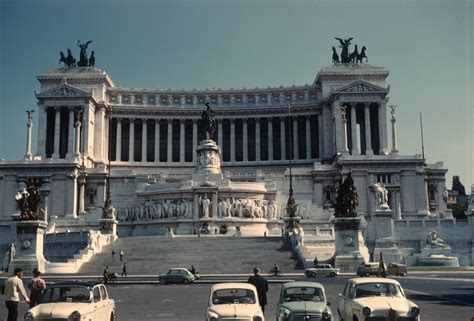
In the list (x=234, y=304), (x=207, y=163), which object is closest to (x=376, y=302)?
(x=234, y=304)

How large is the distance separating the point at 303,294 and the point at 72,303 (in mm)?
6275

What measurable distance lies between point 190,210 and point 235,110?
121 ft

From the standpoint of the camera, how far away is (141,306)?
2462 cm

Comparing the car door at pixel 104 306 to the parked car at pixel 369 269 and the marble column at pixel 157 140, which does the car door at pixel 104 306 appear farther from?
the marble column at pixel 157 140

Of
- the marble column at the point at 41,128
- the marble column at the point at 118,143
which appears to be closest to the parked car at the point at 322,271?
the marble column at the point at 118,143

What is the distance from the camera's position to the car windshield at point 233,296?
16.2 m

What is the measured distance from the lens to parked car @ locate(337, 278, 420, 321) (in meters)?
15.8

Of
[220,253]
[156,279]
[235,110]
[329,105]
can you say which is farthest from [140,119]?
[156,279]

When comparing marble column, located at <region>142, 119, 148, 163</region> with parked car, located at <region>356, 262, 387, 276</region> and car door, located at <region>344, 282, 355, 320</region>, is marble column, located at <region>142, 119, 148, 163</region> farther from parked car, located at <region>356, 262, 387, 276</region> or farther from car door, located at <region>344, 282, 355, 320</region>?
car door, located at <region>344, 282, 355, 320</region>

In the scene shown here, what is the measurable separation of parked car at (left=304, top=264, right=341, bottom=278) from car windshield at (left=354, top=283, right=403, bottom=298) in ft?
78.0

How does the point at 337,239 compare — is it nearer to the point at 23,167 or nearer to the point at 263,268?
the point at 263,268

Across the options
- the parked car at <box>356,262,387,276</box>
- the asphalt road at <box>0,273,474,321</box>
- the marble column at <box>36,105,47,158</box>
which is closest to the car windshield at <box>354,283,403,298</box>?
the asphalt road at <box>0,273,474,321</box>

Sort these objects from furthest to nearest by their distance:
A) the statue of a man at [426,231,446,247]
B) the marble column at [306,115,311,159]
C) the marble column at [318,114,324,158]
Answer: the marble column at [306,115,311,159]
the marble column at [318,114,324,158]
the statue of a man at [426,231,446,247]

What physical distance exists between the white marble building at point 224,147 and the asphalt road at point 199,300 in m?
40.1
